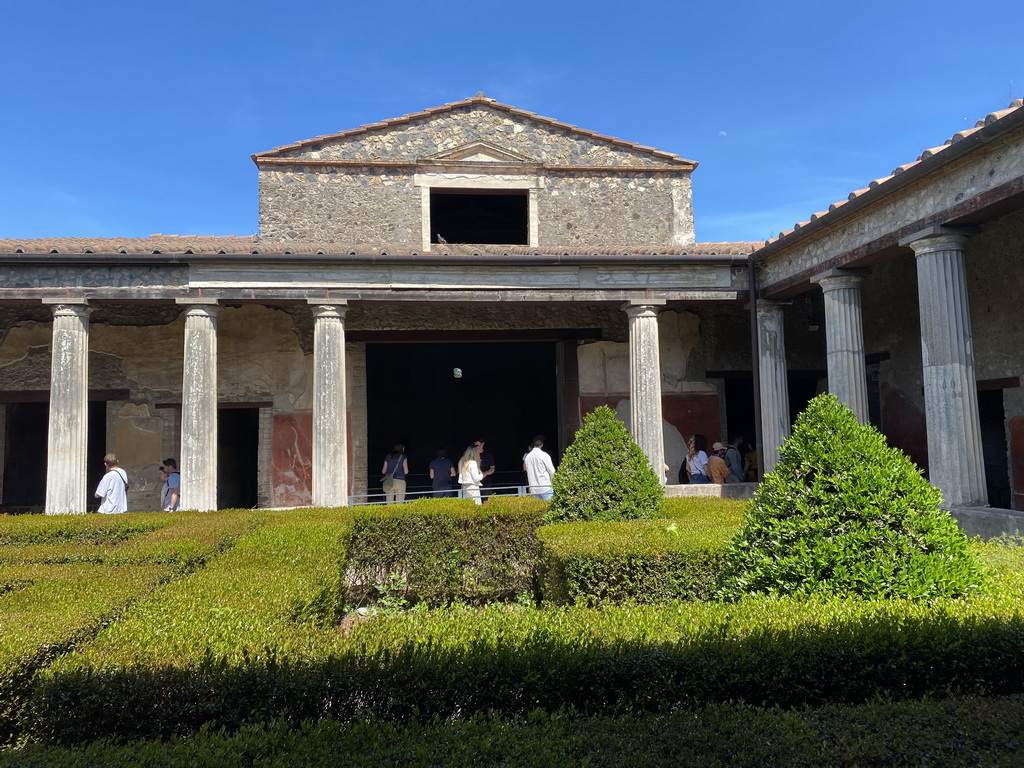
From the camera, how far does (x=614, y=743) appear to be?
229 cm

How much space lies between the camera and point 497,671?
8.69 ft

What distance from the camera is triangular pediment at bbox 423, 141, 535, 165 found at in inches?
460

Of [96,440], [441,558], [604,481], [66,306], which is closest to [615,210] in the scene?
[604,481]

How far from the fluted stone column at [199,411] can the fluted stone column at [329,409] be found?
4.27 feet

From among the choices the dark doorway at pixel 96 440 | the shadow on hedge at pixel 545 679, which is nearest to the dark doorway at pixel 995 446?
the shadow on hedge at pixel 545 679

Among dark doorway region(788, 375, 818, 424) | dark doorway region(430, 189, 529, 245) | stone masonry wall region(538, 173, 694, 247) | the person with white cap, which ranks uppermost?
dark doorway region(430, 189, 529, 245)

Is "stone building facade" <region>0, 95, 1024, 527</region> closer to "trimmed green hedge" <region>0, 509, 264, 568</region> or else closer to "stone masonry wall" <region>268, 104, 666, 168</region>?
"stone masonry wall" <region>268, 104, 666, 168</region>

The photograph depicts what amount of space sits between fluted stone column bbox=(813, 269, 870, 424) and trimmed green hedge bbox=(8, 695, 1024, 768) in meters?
6.69

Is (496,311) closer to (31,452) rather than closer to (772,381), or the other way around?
(772,381)

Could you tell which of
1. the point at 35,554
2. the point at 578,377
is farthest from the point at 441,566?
the point at 578,377

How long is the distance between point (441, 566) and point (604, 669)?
13.4ft

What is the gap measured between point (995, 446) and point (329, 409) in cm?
915

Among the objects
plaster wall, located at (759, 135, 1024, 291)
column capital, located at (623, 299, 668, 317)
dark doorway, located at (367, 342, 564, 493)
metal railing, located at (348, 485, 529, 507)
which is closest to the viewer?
plaster wall, located at (759, 135, 1024, 291)

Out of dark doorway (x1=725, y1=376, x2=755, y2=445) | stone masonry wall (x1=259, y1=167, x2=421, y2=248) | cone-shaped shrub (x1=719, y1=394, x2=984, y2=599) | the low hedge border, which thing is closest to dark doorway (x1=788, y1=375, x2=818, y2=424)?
dark doorway (x1=725, y1=376, x2=755, y2=445)
